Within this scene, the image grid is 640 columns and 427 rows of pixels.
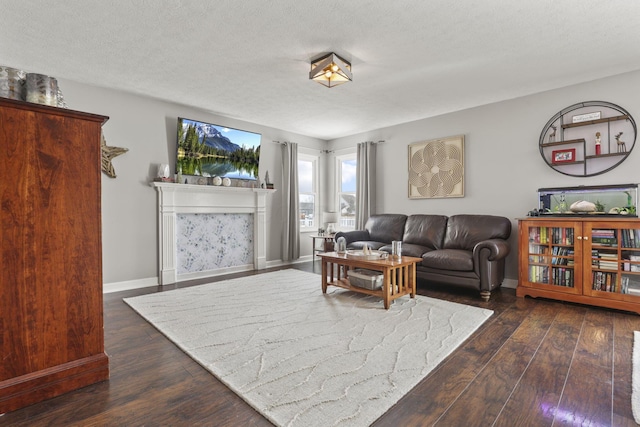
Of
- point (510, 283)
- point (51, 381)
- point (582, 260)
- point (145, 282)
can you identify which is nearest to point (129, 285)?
point (145, 282)

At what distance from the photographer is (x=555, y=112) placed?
12.8 ft

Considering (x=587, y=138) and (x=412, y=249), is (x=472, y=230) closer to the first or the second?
(x=412, y=249)

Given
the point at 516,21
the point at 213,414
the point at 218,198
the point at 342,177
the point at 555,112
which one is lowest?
the point at 213,414

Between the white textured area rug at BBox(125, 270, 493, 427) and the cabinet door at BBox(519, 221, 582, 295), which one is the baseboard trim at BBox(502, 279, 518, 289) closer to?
the cabinet door at BBox(519, 221, 582, 295)

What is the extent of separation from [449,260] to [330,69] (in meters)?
2.54

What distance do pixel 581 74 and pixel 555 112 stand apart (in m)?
0.50

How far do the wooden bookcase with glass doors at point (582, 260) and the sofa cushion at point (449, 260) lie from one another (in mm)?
657

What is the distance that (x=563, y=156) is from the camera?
3.80 metres

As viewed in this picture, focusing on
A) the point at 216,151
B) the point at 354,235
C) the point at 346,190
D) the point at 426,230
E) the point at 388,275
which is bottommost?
the point at 388,275

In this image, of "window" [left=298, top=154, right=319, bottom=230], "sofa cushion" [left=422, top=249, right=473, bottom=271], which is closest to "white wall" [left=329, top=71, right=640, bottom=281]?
"sofa cushion" [left=422, top=249, right=473, bottom=271]

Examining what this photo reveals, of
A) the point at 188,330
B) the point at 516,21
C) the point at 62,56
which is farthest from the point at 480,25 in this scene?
the point at 62,56

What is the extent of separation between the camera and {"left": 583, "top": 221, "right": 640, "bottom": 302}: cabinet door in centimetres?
304

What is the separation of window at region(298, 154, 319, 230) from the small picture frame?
4.04 metres

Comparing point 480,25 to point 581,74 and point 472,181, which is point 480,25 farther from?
point 472,181
